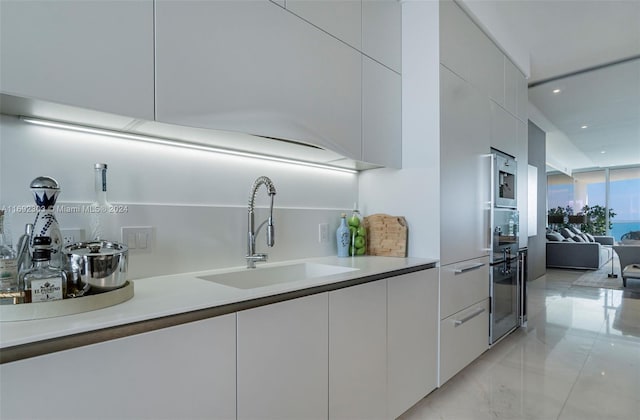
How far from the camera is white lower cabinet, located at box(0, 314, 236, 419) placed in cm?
71

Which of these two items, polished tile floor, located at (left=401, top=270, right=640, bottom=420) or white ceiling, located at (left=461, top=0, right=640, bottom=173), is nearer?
polished tile floor, located at (left=401, top=270, right=640, bottom=420)

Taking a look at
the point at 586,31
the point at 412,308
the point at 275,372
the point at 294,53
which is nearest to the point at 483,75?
the point at 586,31

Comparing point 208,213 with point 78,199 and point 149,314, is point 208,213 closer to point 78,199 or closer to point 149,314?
point 78,199

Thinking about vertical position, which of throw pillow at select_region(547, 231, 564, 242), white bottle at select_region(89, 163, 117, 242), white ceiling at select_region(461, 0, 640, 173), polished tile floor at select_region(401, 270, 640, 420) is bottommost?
polished tile floor at select_region(401, 270, 640, 420)

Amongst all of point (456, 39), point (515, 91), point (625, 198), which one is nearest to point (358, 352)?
point (456, 39)

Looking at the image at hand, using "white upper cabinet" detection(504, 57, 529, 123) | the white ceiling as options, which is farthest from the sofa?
"white upper cabinet" detection(504, 57, 529, 123)

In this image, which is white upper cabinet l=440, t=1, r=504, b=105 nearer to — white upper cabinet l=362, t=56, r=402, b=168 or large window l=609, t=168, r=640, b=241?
white upper cabinet l=362, t=56, r=402, b=168

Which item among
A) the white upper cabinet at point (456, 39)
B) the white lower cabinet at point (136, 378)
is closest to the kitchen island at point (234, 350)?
the white lower cabinet at point (136, 378)

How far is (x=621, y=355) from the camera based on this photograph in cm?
266

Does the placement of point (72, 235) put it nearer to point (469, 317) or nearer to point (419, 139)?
point (419, 139)

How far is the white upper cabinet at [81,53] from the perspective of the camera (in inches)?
35.2

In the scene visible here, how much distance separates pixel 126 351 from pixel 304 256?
50.8 inches

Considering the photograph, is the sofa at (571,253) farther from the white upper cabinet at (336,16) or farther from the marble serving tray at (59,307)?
the marble serving tray at (59,307)

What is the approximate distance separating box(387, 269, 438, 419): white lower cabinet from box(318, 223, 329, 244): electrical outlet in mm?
624
